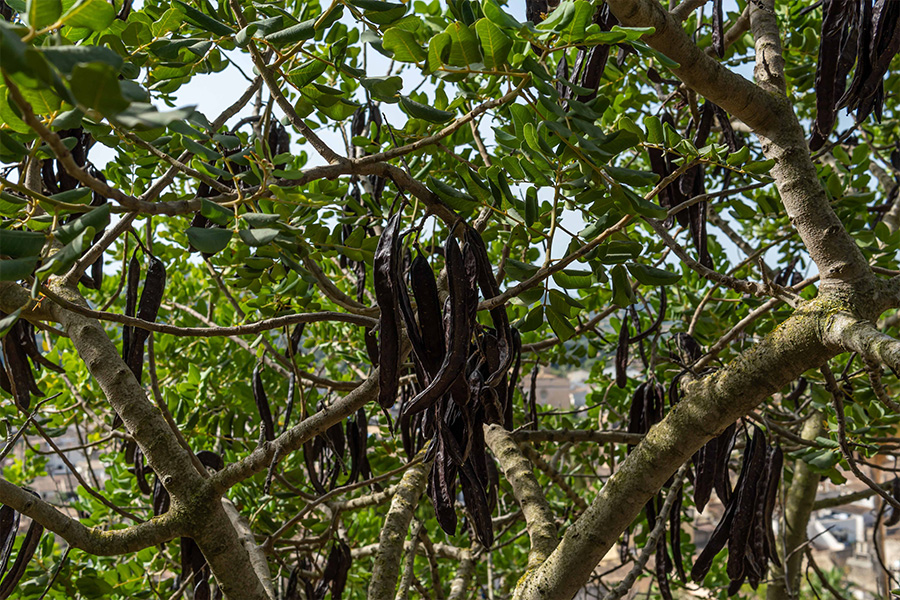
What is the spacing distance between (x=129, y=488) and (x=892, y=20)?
294 cm

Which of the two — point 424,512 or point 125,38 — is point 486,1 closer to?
point 125,38

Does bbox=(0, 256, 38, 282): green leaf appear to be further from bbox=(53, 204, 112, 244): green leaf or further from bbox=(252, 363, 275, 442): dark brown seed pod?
bbox=(252, 363, 275, 442): dark brown seed pod

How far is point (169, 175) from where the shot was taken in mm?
1320

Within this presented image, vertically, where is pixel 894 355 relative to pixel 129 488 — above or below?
below

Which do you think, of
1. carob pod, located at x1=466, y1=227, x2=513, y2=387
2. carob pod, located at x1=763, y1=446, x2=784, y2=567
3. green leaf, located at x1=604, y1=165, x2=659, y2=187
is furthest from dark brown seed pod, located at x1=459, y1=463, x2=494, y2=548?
carob pod, located at x1=763, y1=446, x2=784, y2=567

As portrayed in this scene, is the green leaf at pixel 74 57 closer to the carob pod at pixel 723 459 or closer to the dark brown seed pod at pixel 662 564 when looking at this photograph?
the carob pod at pixel 723 459

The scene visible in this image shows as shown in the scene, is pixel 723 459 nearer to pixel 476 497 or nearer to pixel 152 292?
pixel 476 497

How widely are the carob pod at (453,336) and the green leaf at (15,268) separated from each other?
18.2 inches

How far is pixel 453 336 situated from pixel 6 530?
1.25 meters

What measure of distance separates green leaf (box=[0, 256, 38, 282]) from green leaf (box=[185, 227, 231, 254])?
18 centimetres

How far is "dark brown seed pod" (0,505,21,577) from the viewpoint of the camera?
4.90 ft

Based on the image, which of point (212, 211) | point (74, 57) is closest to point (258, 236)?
point (212, 211)

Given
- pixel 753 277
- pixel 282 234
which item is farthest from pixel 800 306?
pixel 753 277

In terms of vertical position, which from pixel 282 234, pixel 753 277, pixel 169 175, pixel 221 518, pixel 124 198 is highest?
pixel 753 277
